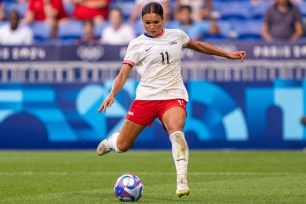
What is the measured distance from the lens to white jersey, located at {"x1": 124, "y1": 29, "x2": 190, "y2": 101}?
1017 centimetres

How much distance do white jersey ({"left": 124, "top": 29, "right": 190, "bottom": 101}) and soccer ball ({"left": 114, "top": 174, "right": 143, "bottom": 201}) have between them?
1.01 meters

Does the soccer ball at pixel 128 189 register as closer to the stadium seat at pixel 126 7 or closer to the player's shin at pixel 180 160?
the player's shin at pixel 180 160

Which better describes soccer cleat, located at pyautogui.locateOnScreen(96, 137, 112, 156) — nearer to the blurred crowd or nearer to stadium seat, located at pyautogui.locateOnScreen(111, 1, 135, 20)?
the blurred crowd

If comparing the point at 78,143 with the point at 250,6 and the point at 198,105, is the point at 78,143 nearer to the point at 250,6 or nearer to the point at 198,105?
the point at 198,105

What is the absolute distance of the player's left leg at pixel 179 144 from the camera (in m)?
9.41

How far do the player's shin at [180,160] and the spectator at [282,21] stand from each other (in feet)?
35.1

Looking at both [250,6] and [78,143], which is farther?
[250,6]

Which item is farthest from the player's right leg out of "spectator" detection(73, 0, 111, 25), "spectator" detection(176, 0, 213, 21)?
"spectator" detection(73, 0, 111, 25)

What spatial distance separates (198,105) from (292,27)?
3.12 metres

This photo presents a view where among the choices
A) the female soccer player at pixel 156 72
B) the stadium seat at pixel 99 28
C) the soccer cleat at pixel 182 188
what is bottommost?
the stadium seat at pixel 99 28

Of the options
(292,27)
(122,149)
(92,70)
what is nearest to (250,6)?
(292,27)

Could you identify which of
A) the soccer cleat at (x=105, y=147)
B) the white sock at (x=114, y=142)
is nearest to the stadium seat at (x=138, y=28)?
the soccer cleat at (x=105, y=147)

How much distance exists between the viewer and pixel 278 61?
1844cm

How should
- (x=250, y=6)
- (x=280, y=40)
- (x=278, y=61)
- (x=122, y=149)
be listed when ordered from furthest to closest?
(x=250, y=6) < (x=280, y=40) < (x=278, y=61) < (x=122, y=149)
